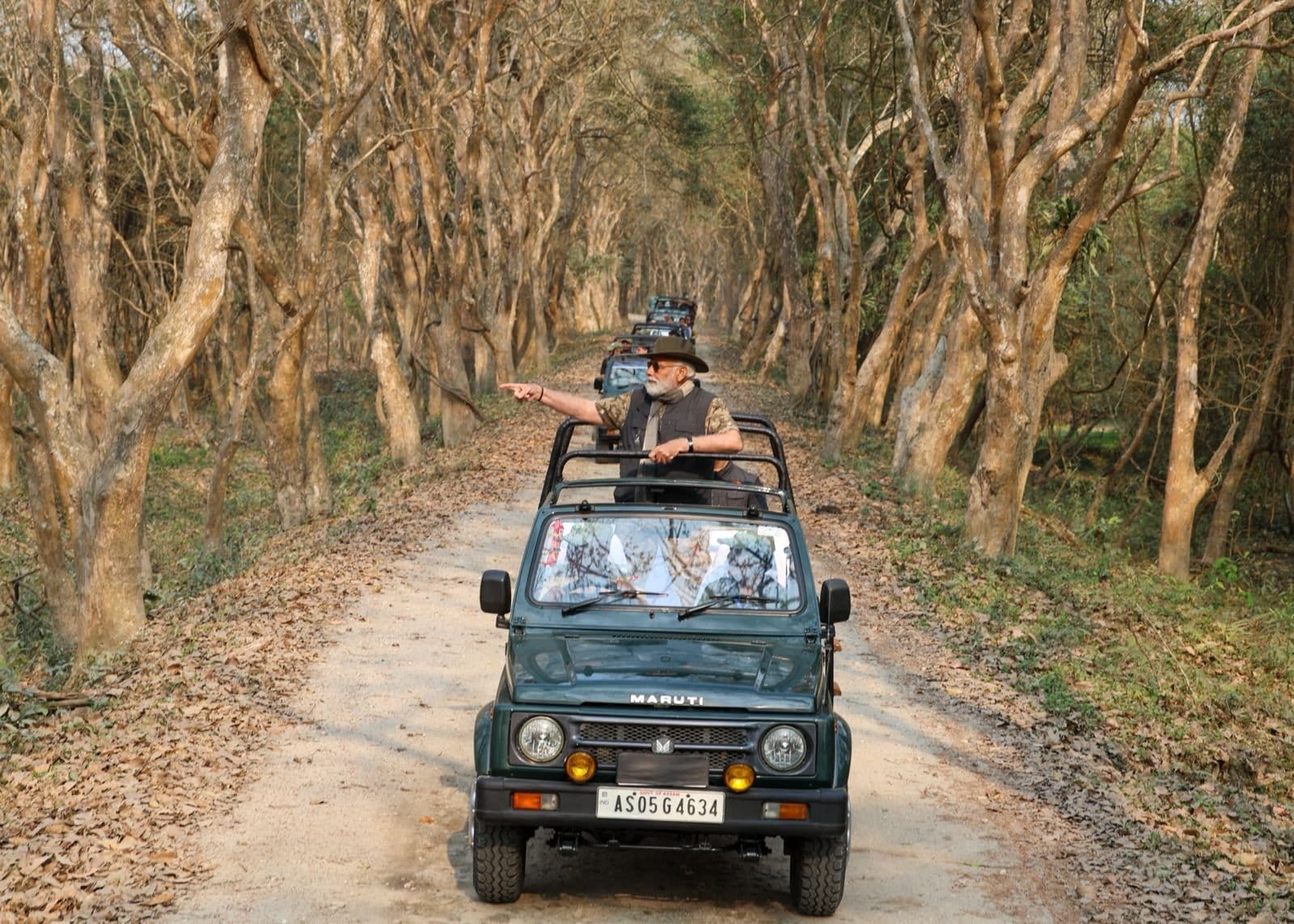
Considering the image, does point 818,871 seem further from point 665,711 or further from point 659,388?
point 659,388

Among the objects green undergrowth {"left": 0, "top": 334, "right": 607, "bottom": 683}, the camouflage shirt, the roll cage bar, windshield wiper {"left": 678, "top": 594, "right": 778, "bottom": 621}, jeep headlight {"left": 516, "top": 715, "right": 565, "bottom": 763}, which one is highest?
the camouflage shirt

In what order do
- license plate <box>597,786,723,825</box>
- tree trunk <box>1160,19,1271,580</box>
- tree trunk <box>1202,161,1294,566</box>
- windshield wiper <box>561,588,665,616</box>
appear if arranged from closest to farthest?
license plate <box>597,786,723,825</box> < windshield wiper <box>561,588,665,616</box> < tree trunk <box>1160,19,1271,580</box> < tree trunk <box>1202,161,1294,566</box>

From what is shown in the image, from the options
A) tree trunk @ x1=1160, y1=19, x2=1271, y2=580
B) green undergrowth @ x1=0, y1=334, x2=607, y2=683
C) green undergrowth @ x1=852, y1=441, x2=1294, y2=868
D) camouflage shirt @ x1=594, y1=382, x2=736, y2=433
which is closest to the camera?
camouflage shirt @ x1=594, y1=382, x2=736, y2=433

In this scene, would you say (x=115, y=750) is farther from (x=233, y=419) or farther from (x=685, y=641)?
(x=233, y=419)

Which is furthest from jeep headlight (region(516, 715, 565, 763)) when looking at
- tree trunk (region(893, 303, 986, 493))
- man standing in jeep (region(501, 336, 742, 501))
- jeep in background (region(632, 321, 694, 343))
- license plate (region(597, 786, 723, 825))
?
jeep in background (region(632, 321, 694, 343))

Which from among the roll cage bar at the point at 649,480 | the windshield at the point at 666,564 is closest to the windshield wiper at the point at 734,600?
the windshield at the point at 666,564

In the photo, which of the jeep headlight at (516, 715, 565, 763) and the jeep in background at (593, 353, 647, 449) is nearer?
the jeep headlight at (516, 715, 565, 763)

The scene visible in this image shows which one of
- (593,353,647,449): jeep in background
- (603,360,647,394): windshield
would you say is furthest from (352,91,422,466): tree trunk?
(603,360,647,394): windshield

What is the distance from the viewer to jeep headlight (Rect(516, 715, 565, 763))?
5.88 m

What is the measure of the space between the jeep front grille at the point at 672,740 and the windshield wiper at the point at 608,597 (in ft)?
2.73

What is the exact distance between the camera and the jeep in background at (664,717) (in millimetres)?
5793

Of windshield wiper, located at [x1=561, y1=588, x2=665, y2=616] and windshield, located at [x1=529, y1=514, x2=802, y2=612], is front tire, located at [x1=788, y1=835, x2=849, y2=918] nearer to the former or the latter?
windshield, located at [x1=529, y1=514, x2=802, y2=612]

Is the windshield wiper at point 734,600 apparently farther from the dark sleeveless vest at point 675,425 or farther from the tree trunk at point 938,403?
the tree trunk at point 938,403

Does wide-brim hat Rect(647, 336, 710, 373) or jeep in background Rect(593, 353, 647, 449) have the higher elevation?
wide-brim hat Rect(647, 336, 710, 373)
